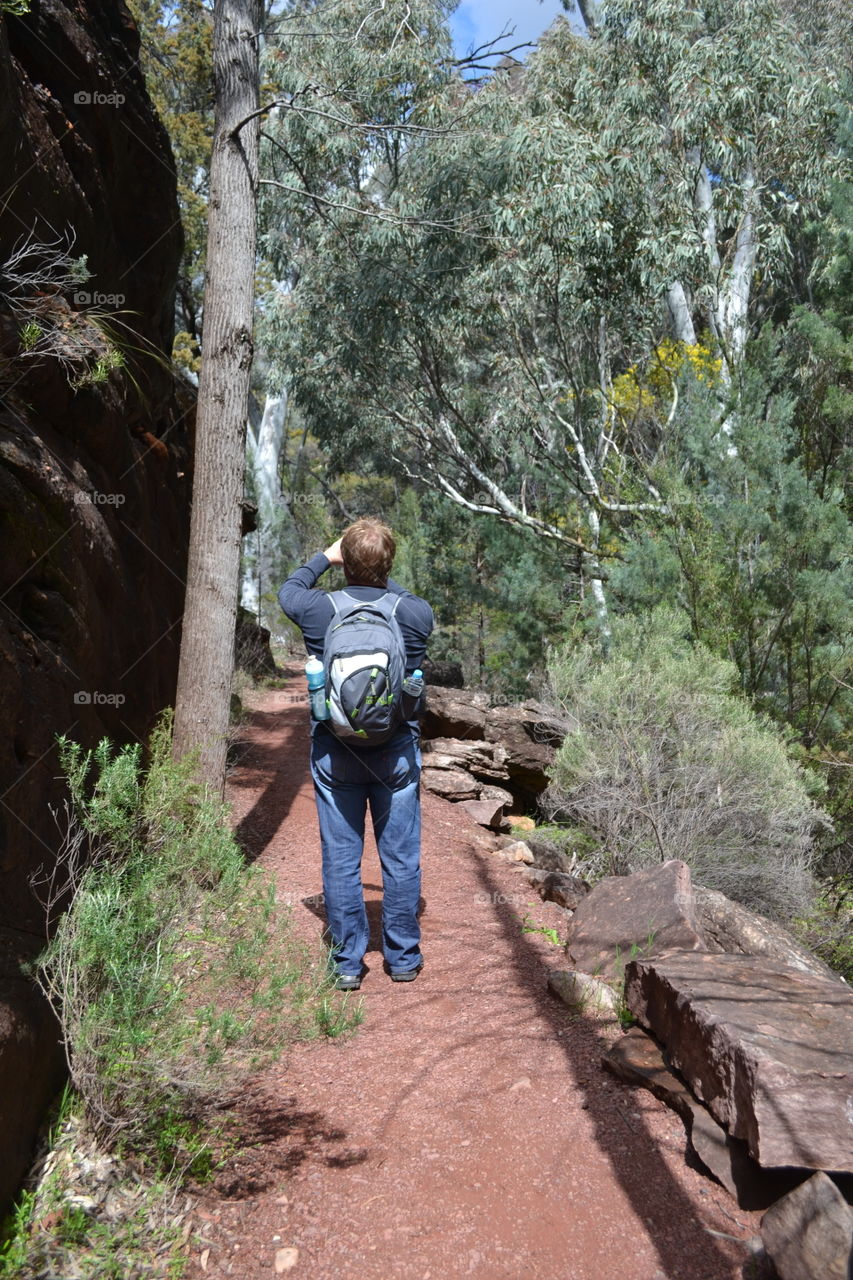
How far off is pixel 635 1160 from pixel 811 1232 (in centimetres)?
59

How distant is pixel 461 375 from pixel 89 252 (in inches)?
398

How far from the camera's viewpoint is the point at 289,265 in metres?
14.6

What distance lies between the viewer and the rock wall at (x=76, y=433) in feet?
8.73

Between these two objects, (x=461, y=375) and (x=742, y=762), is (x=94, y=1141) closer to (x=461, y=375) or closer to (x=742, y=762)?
(x=742, y=762)

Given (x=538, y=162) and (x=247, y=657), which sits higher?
(x=538, y=162)

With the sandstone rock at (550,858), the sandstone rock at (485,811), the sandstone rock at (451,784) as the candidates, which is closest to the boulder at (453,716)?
the sandstone rock at (451,784)

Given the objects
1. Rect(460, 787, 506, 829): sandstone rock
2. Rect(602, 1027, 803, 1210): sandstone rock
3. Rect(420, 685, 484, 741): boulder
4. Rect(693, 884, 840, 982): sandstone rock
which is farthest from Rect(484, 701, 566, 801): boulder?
Rect(602, 1027, 803, 1210): sandstone rock

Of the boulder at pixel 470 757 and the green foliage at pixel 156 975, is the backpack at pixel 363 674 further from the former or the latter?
the boulder at pixel 470 757

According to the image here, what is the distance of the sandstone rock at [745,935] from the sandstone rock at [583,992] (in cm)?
53

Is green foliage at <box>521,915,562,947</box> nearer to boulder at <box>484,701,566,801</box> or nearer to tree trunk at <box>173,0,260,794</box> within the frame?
tree trunk at <box>173,0,260,794</box>

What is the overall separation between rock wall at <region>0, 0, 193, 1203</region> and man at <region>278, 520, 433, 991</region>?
31.8 inches

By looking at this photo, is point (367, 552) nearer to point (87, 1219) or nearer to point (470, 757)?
point (87, 1219)

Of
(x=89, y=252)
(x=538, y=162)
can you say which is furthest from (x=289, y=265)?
(x=89, y=252)

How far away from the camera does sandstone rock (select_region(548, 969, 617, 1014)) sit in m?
3.45
